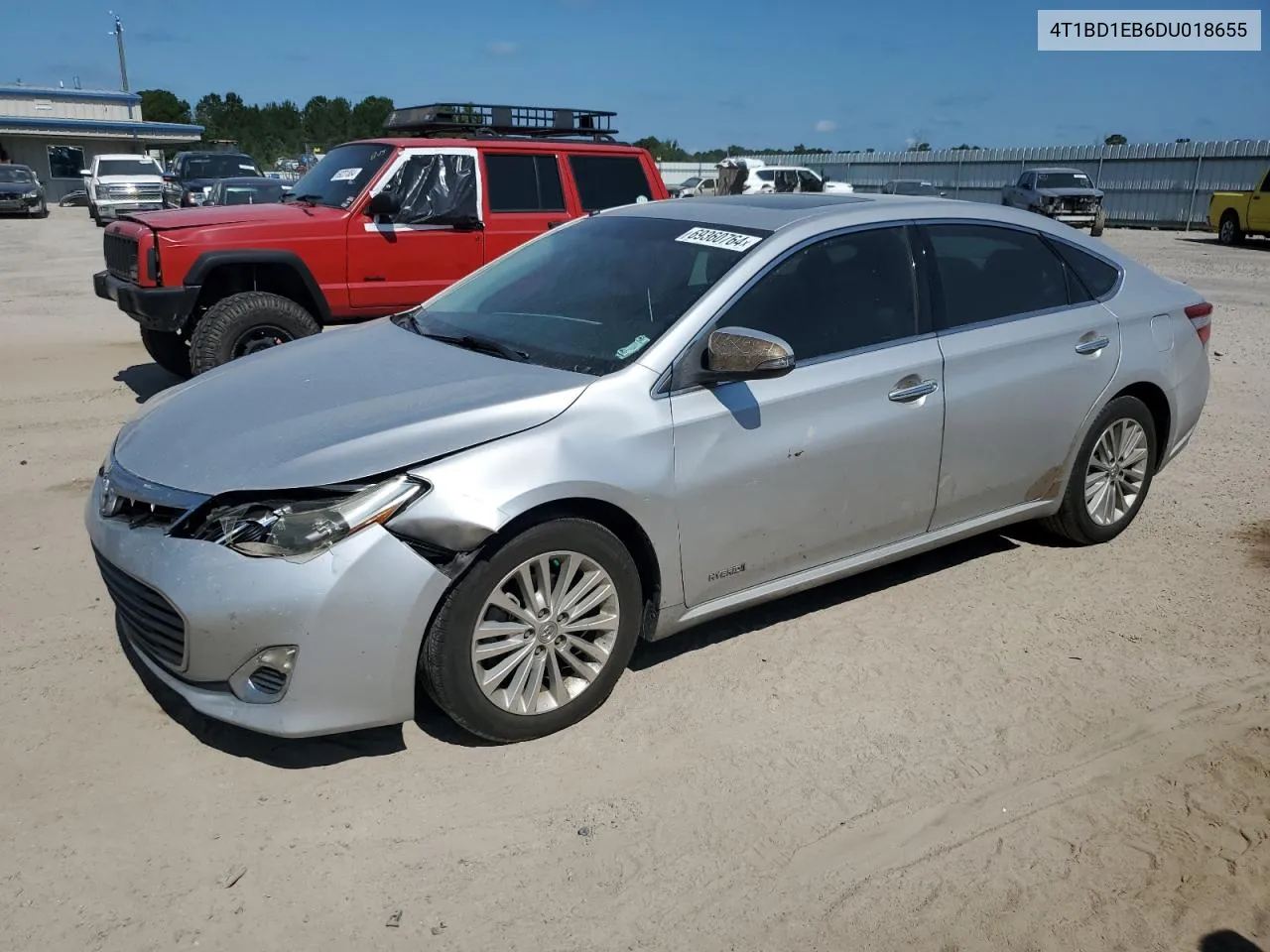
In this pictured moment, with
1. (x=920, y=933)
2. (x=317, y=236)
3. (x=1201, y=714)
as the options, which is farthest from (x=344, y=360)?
(x=317, y=236)

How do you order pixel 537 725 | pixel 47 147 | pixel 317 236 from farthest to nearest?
pixel 47 147 < pixel 317 236 < pixel 537 725

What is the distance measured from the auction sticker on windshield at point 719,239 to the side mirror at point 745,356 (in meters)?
0.55

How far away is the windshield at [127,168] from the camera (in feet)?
97.7

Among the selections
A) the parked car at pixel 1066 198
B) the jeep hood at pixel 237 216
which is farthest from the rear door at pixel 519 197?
the parked car at pixel 1066 198

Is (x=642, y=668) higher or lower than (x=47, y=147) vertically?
lower

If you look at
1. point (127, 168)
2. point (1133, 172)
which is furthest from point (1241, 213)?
point (127, 168)

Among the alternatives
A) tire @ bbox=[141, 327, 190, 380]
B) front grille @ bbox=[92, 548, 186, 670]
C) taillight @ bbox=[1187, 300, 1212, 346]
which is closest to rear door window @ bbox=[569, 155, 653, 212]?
tire @ bbox=[141, 327, 190, 380]

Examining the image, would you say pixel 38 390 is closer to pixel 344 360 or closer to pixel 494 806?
pixel 344 360

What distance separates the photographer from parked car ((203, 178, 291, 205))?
20.9 meters

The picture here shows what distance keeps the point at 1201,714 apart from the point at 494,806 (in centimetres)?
253

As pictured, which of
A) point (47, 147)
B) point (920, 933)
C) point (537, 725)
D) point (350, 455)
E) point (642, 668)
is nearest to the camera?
point (920, 933)

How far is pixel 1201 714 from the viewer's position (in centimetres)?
389

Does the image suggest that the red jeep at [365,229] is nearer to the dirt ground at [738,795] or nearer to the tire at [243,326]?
the tire at [243,326]

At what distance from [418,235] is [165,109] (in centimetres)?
8879
